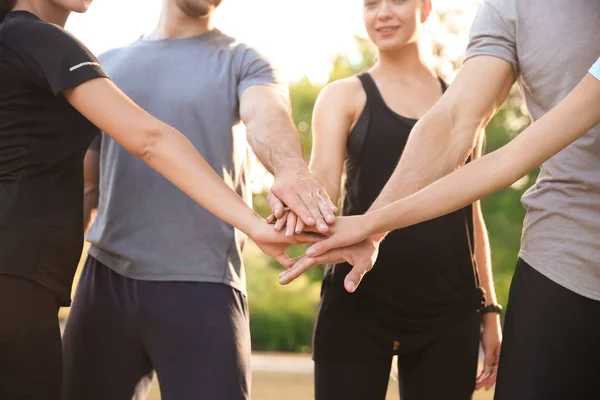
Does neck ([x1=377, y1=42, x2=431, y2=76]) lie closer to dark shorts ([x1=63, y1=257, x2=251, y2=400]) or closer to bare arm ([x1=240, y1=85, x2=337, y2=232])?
bare arm ([x1=240, y1=85, x2=337, y2=232])

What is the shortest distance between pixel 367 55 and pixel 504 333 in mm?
20465

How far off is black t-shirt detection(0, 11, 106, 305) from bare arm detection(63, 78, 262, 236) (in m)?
0.06

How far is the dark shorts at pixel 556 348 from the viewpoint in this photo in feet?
7.70

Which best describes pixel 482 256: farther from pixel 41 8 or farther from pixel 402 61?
pixel 41 8

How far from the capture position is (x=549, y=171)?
2432 millimetres

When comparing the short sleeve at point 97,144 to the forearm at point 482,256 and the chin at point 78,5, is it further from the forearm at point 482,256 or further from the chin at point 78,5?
the forearm at point 482,256

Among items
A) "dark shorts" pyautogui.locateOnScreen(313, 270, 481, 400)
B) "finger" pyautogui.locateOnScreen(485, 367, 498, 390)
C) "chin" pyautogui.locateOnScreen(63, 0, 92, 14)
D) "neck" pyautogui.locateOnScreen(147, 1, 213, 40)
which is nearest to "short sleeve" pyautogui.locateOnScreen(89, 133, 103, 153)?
"neck" pyautogui.locateOnScreen(147, 1, 213, 40)

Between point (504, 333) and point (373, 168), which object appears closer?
point (504, 333)

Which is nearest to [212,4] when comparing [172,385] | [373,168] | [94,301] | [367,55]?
[373,168]

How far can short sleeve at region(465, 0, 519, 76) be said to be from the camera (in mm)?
2469

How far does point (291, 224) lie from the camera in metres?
2.81

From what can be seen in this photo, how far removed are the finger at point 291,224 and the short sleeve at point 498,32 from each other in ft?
2.25

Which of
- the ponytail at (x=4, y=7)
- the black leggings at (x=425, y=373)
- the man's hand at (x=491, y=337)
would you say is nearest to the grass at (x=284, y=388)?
the man's hand at (x=491, y=337)

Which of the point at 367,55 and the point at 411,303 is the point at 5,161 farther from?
the point at 367,55
